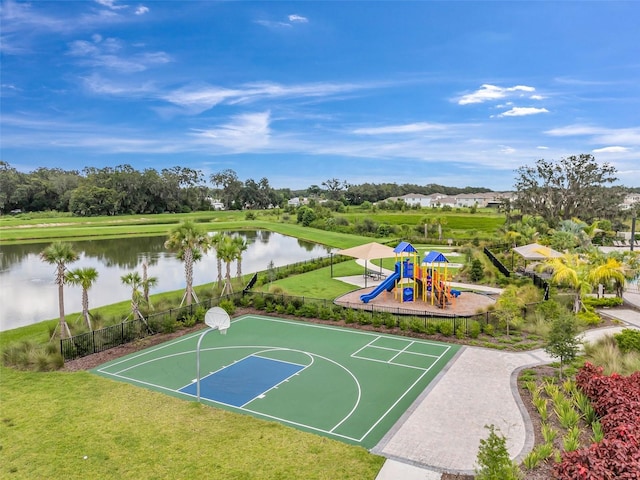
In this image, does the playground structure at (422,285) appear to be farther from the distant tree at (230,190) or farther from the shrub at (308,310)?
the distant tree at (230,190)

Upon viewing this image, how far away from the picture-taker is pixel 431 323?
18.8 meters

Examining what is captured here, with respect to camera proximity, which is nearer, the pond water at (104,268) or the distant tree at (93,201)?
the pond water at (104,268)

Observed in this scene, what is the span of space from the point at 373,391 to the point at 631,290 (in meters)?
21.6

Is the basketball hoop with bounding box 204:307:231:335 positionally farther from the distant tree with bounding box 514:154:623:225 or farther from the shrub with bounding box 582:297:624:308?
the distant tree with bounding box 514:154:623:225

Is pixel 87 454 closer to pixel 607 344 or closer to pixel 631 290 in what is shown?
pixel 607 344

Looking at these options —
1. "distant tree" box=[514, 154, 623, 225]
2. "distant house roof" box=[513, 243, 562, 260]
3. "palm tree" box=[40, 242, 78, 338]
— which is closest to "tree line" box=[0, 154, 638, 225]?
"distant tree" box=[514, 154, 623, 225]

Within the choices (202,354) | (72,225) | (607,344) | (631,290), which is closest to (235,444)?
(202,354)

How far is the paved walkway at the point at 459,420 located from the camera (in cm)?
916

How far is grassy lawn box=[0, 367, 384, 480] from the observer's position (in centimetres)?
882

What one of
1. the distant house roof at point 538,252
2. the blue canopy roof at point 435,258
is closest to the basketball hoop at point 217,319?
the blue canopy roof at point 435,258

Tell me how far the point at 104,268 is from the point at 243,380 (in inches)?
1059

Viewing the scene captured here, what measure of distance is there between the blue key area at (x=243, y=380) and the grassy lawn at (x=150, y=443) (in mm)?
913

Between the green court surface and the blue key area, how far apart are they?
0.10 ft

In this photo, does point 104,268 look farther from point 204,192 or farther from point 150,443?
point 204,192
